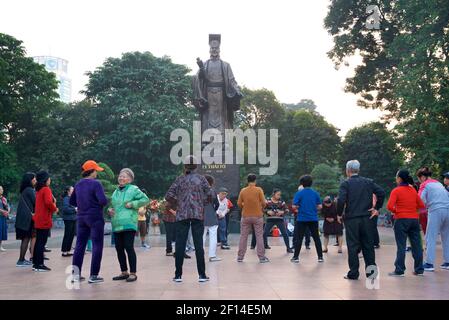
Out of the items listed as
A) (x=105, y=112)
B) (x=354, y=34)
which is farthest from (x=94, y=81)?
(x=354, y=34)

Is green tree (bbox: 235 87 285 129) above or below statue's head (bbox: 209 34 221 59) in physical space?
above

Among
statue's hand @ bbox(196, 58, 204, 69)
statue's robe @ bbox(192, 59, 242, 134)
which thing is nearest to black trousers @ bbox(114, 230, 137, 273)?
statue's hand @ bbox(196, 58, 204, 69)

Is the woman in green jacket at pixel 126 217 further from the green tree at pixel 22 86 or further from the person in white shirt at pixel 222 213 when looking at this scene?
the green tree at pixel 22 86

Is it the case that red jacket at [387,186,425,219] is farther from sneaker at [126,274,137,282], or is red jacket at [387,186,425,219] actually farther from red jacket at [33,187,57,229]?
red jacket at [33,187,57,229]

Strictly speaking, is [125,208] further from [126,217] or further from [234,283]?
[234,283]

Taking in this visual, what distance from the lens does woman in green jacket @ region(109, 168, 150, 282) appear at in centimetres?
759

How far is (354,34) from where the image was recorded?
1282 inches

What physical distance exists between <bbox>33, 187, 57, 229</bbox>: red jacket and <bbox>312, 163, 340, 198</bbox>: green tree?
37.4 meters

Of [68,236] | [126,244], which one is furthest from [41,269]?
[68,236]

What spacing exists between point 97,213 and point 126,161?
1217 inches

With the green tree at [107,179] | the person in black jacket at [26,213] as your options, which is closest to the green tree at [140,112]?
the green tree at [107,179]

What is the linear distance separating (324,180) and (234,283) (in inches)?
1525

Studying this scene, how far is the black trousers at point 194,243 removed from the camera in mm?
7564
